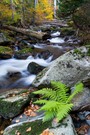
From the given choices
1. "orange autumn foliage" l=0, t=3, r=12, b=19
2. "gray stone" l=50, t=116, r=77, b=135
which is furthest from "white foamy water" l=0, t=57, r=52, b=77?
"orange autumn foliage" l=0, t=3, r=12, b=19

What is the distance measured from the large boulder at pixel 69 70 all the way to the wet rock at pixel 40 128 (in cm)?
189

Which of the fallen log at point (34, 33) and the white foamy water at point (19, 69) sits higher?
the fallen log at point (34, 33)

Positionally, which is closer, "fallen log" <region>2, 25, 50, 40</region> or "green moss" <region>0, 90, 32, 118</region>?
"green moss" <region>0, 90, 32, 118</region>

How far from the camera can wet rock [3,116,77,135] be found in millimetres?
4746

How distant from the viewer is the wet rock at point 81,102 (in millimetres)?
5891

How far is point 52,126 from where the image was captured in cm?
495

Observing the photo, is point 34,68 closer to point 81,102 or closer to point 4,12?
point 81,102

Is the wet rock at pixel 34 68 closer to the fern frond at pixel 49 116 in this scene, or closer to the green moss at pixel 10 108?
the green moss at pixel 10 108

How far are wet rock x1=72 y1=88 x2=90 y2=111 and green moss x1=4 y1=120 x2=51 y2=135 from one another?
1.13 meters

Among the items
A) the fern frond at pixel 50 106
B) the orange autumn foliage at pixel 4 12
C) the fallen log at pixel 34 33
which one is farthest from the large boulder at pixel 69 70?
the orange autumn foliage at pixel 4 12

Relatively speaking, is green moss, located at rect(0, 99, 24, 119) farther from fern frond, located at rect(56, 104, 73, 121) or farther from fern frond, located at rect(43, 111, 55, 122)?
fern frond, located at rect(56, 104, 73, 121)

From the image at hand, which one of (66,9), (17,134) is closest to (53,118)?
(17,134)

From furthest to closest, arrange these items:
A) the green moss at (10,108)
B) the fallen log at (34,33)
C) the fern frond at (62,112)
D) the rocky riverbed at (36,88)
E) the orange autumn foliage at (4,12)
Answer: the orange autumn foliage at (4,12) < the fallen log at (34,33) < the green moss at (10,108) < the rocky riverbed at (36,88) < the fern frond at (62,112)

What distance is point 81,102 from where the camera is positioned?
5949 millimetres
